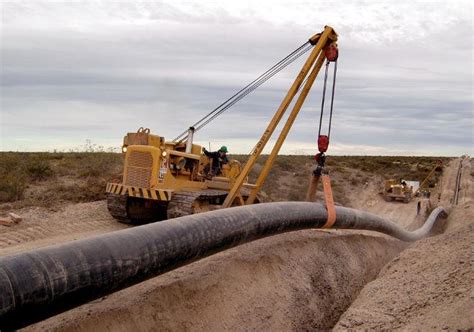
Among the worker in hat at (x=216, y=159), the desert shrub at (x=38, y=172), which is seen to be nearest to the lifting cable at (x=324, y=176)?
the worker in hat at (x=216, y=159)

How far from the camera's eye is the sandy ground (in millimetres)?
5727

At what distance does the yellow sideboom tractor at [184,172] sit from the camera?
1168 cm

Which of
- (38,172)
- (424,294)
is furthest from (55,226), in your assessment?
(424,294)

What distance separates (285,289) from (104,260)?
394 cm

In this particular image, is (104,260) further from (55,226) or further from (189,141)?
(189,141)

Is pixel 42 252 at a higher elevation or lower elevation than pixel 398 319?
higher

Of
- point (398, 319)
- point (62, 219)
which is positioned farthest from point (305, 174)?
point (398, 319)

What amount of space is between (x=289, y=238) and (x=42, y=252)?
6.23m

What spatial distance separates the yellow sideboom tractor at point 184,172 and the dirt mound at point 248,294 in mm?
2763

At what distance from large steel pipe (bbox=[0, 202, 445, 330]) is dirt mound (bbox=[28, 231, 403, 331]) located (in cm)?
84

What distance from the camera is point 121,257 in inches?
185

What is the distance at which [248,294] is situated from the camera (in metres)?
7.33

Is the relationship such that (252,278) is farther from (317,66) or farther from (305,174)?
(305,174)

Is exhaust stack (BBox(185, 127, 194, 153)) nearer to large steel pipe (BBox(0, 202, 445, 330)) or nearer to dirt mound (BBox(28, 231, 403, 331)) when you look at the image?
dirt mound (BBox(28, 231, 403, 331))
